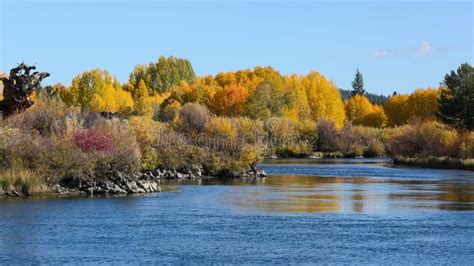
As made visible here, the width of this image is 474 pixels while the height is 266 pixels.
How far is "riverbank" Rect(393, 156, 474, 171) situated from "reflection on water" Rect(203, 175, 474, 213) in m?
18.8

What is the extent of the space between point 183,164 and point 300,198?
2092 centimetres

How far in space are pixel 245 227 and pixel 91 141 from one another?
64.6ft

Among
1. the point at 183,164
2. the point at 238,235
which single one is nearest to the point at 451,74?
the point at 183,164

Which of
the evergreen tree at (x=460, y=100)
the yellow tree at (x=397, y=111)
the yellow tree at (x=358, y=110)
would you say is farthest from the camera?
the yellow tree at (x=358, y=110)

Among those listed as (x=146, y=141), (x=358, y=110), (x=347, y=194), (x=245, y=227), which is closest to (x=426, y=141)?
(x=146, y=141)

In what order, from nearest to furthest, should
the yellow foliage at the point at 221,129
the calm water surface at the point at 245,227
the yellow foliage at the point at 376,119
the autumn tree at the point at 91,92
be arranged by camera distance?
the calm water surface at the point at 245,227 → the yellow foliage at the point at 221,129 → the autumn tree at the point at 91,92 → the yellow foliage at the point at 376,119

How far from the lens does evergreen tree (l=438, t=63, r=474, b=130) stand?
95375 mm

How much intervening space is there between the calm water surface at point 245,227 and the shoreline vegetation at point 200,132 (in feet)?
13.2

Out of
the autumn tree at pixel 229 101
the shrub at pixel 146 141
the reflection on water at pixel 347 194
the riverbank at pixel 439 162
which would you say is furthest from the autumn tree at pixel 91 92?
the reflection on water at pixel 347 194

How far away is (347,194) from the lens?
169ft

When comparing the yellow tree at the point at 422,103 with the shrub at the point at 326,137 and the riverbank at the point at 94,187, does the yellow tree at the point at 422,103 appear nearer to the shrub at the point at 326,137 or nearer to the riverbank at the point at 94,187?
the shrub at the point at 326,137

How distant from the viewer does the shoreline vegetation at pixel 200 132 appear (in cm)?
4847

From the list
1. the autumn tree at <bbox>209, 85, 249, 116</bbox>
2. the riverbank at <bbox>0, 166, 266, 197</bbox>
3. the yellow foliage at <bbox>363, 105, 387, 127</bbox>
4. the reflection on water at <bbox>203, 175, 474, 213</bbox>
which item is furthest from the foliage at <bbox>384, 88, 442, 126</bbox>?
the riverbank at <bbox>0, 166, 266, 197</bbox>

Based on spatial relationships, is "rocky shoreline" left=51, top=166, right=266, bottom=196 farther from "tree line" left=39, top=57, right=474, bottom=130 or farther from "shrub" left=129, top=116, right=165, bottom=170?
"tree line" left=39, top=57, right=474, bottom=130
